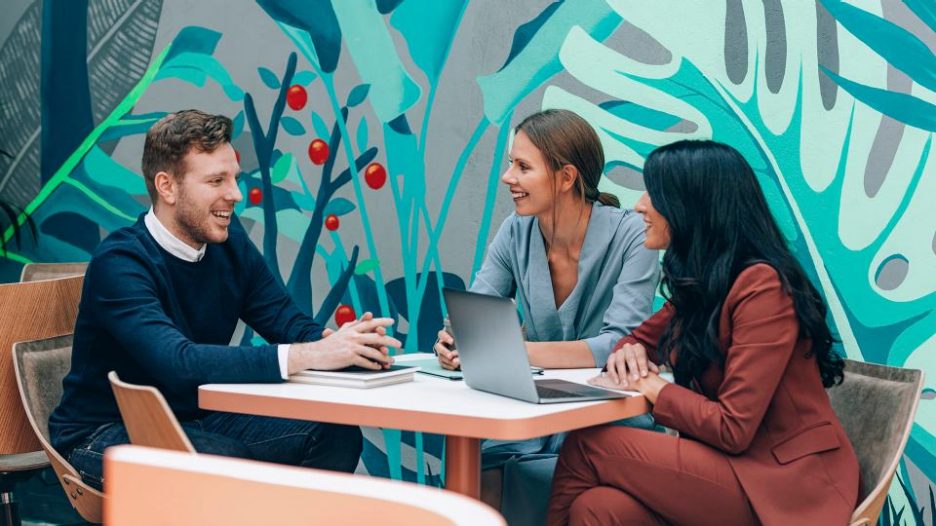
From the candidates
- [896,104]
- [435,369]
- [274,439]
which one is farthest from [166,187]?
[896,104]

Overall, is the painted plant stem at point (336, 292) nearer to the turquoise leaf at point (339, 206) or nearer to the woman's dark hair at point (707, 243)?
the turquoise leaf at point (339, 206)

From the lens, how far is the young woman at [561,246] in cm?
295

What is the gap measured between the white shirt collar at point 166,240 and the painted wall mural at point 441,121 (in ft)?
4.11

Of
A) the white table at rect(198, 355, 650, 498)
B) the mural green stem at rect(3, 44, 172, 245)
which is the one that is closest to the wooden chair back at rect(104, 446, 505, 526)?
the white table at rect(198, 355, 650, 498)

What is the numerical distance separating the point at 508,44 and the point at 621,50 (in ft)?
1.49

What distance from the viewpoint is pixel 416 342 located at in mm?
4008

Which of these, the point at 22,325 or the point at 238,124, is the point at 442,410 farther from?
the point at 238,124

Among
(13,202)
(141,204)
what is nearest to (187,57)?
(141,204)

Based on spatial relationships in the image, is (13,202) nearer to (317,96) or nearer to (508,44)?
(317,96)

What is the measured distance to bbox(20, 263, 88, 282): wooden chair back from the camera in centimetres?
411

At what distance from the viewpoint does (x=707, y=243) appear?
2.35m

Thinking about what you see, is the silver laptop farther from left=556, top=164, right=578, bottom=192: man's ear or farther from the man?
left=556, top=164, right=578, bottom=192: man's ear

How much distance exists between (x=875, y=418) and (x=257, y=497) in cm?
179

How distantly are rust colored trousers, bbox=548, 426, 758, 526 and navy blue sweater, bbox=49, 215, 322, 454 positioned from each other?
72cm
